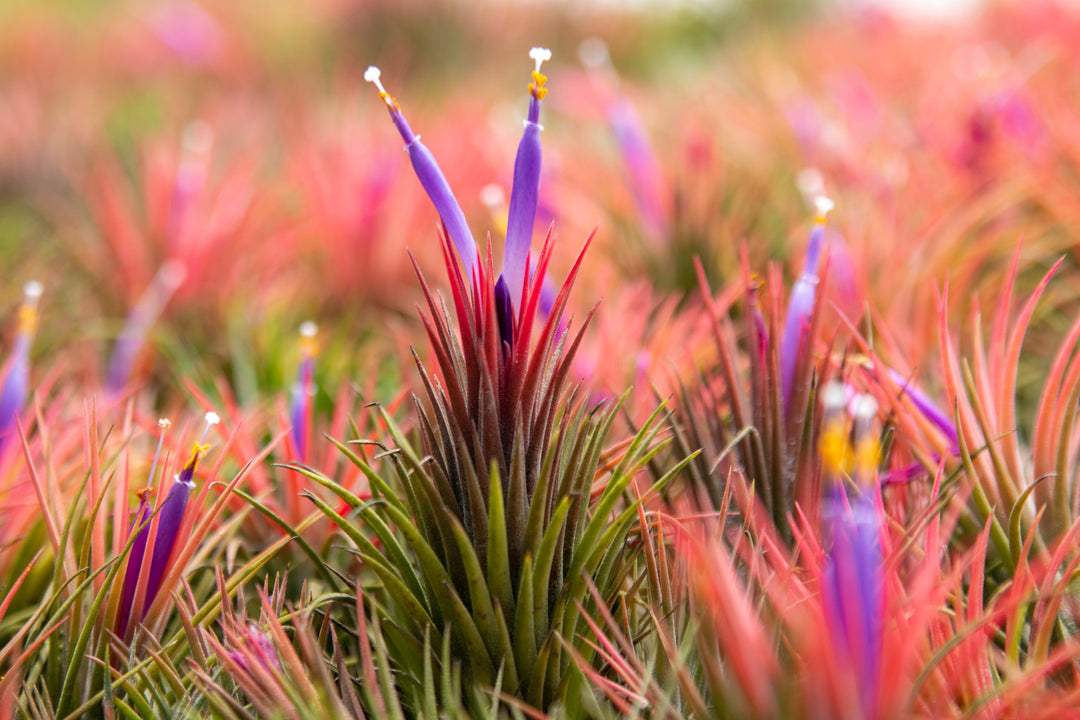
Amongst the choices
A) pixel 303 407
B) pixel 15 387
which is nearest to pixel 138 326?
pixel 15 387

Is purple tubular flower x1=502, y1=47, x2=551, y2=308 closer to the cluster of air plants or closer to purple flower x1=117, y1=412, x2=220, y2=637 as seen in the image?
the cluster of air plants

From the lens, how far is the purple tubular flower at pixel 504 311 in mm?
415

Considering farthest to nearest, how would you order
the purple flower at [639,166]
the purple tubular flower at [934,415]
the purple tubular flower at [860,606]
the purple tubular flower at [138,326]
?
1. the purple flower at [639,166]
2. the purple tubular flower at [138,326]
3. the purple tubular flower at [934,415]
4. the purple tubular flower at [860,606]

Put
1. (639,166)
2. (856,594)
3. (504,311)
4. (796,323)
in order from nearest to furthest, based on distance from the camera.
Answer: (856,594) → (504,311) → (796,323) → (639,166)

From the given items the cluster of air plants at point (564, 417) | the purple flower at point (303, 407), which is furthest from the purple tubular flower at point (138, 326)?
the purple flower at point (303, 407)

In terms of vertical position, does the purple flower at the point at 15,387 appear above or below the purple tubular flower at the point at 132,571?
above

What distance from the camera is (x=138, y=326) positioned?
2.79ft

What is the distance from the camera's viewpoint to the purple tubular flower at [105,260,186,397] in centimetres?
82

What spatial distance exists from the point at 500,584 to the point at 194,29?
2644mm

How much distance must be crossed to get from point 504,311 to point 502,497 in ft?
0.29

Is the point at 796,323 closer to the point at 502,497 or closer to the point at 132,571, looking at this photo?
the point at 502,497

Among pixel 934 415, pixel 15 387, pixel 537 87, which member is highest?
pixel 537 87

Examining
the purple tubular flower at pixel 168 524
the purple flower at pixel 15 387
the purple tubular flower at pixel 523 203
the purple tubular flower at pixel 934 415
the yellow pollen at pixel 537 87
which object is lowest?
the purple tubular flower at pixel 934 415

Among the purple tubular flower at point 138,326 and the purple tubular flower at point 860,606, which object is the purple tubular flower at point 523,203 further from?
the purple tubular flower at point 138,326
